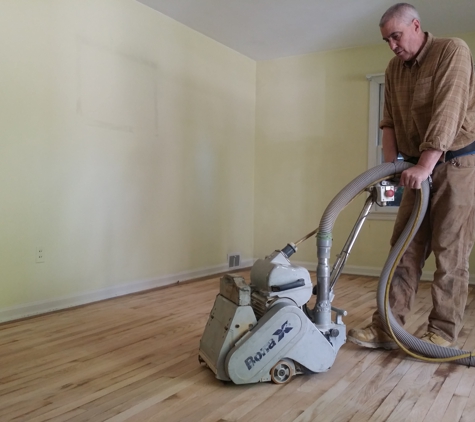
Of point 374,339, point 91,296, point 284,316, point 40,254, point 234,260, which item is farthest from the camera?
point 234,260

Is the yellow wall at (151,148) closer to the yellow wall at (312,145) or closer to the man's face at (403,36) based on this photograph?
the yellow wall at (312,145)

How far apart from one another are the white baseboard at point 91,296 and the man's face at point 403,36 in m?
2.25

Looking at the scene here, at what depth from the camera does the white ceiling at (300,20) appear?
3521 millimetres

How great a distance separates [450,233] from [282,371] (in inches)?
35.1

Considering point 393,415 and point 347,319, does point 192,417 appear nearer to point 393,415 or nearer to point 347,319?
point 393,415

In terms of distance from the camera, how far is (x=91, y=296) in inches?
120

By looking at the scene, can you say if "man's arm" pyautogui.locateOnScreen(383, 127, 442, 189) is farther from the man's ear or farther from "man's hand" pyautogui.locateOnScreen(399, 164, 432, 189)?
the man's ear

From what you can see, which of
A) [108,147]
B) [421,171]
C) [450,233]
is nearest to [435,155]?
[421,171]

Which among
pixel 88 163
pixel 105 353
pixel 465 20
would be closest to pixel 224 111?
pixel 88 163

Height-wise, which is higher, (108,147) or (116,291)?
(108,147)

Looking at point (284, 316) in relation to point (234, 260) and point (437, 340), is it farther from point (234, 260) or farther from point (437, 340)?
point (234, 260)

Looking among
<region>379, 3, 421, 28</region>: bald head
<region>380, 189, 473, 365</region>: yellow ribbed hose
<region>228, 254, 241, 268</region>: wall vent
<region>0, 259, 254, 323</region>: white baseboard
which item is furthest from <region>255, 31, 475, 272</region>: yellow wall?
<region>379, 3, 421, 28</region>: bald head

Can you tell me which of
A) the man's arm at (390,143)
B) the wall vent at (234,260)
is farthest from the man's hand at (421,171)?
the wall vent at (234,260)

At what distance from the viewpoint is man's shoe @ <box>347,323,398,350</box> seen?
6.73 feet
